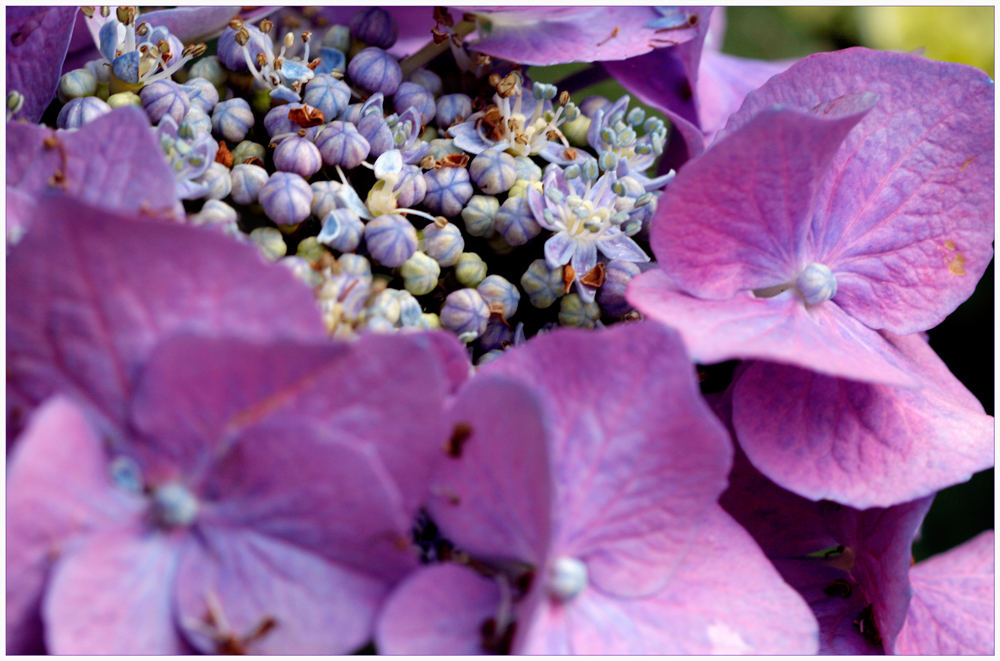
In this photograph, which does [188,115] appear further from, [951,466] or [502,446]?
[951,466]

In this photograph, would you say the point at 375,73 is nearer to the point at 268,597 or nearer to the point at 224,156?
the point at 224,156

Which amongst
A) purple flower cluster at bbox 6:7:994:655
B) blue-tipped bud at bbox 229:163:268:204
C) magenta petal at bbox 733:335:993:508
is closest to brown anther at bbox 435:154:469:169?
purple flower cluster at bbox 6:7:994:655

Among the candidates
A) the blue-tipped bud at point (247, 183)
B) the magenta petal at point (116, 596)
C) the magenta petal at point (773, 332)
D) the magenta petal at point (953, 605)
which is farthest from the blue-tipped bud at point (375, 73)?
the magenta petal at point (953, 605)

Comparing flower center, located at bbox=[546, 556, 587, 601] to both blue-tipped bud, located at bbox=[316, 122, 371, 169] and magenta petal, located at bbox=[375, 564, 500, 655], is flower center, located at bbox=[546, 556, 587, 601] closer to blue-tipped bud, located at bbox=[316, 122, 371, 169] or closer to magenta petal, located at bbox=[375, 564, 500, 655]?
magenta petal, located at bbox=[375, 564, 500, 655]

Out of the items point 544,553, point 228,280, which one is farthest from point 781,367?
point 228,280

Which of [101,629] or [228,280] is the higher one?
[228,280]

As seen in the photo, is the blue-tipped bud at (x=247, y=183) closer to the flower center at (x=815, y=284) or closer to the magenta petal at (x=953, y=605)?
the flower center at (x=815, y=284)

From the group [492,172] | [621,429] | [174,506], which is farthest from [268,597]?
[492,172]
